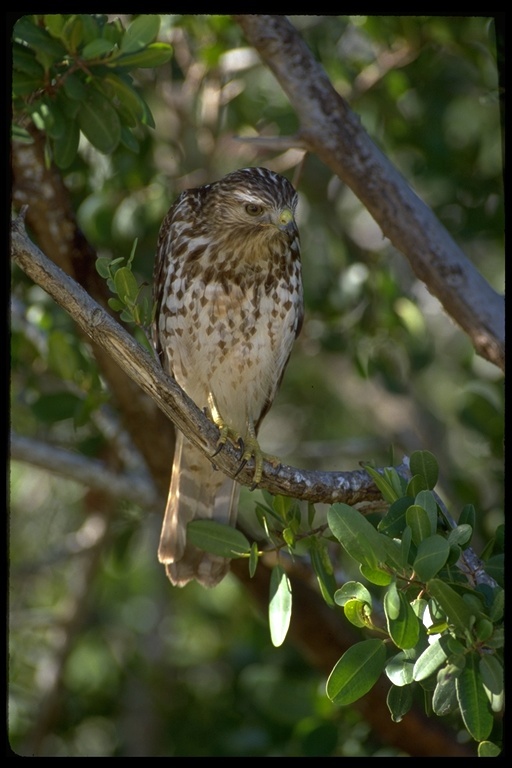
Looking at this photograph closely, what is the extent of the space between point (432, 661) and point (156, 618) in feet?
10.8

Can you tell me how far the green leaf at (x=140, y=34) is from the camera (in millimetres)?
3244

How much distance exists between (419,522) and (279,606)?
593mm

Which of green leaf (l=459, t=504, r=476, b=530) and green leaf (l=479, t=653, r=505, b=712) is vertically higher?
green leaf (l=479, t=653, r=505, b=712)

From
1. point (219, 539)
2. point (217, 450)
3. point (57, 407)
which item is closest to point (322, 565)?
point (219, 539)

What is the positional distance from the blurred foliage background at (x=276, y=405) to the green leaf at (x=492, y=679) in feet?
5.40

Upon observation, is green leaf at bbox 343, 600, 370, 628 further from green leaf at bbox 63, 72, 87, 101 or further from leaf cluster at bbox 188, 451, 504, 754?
green leaf at bbox 63, 72, 87, 101

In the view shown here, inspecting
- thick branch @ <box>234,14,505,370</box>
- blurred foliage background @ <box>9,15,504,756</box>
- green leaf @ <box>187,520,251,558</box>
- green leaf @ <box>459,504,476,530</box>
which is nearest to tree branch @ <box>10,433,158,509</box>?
blurred foliage background @ <box>9,15,504,756</box>

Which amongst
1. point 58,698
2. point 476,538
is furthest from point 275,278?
point 58,698

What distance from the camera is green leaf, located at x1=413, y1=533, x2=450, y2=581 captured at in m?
2.42

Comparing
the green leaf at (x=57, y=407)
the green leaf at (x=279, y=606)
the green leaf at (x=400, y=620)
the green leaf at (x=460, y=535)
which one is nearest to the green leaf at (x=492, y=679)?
the green leaf at (x=400, y=620)

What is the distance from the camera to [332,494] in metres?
3.08

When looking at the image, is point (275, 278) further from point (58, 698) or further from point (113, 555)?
point (58, 698)

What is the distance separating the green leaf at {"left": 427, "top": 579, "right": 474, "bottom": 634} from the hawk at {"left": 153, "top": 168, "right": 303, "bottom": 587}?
1.08 m

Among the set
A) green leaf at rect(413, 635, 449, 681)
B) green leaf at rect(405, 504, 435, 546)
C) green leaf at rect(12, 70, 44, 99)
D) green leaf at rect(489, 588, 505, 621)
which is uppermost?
green leaf at rect(12, 70, 44, 99)
